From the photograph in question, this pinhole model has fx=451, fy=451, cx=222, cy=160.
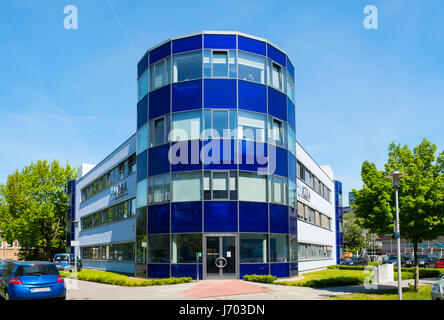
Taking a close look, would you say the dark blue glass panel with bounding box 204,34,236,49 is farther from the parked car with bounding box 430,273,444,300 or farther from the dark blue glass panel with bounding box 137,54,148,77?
the parked car with bounding box 430,273,444,300

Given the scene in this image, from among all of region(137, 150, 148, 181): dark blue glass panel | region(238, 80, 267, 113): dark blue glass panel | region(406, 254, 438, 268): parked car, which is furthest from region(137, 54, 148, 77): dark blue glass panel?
region(406, 254, 438, 268): parked car

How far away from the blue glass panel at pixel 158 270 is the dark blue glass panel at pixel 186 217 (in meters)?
2.25

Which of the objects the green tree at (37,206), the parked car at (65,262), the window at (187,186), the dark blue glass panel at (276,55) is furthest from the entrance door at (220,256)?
the green tree at (37,206)

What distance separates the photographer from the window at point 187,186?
2677 cm

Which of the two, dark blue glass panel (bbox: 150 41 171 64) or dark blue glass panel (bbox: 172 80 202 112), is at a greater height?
dark blue glass panel (bbox: 150 41 171 64)

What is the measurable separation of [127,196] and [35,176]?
3553cm

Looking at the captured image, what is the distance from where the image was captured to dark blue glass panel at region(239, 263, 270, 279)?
26.2 metres

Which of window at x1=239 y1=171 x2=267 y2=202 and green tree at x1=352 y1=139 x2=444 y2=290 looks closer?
green tree at x1=352 y1=139 x2=444 y2=290

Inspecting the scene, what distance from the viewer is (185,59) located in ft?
94.0

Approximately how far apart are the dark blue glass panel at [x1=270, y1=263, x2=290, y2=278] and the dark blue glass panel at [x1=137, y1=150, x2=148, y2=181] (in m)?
10.1

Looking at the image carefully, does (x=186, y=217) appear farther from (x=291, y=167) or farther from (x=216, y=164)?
(x=291, y=167)

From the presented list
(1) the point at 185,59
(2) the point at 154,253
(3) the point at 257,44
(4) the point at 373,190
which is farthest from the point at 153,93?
(4) the point at 373,190

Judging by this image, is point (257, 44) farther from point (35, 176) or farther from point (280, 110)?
point (35, 176)

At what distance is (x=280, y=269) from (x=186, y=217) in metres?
6.70
